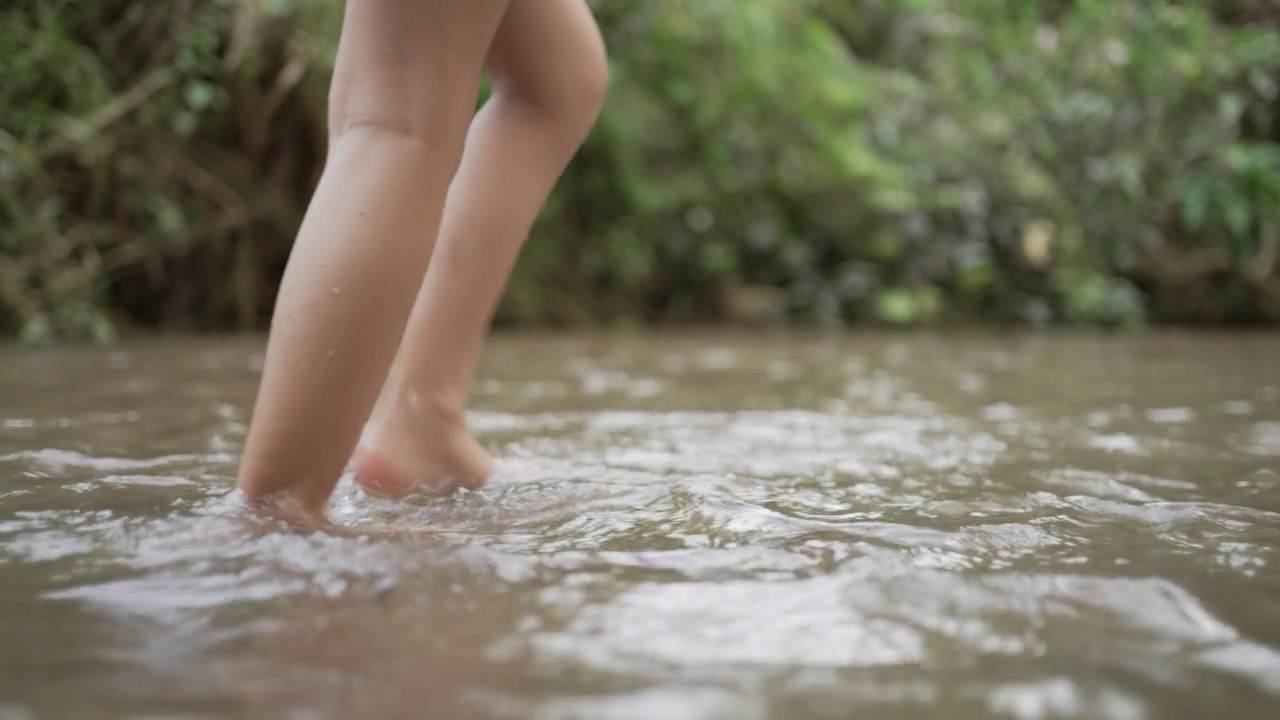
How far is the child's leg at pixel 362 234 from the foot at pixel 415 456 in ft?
1.05

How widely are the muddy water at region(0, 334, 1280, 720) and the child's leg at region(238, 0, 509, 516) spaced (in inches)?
3.4

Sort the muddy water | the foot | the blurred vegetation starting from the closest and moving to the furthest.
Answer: the muddy water < the foot < the blurred vegetation

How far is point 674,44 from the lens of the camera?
5387mm

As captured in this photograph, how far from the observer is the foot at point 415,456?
144 centimetres

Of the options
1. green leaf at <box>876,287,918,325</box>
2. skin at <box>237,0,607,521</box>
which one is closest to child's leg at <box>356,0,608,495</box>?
skin at <box>237,0,607,521</box>

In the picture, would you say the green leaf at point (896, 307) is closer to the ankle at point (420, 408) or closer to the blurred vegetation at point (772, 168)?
the blurred vegetation at point (772, 168)

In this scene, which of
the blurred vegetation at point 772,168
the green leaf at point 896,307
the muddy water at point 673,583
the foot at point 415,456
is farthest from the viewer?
the green leaf at point 896,307

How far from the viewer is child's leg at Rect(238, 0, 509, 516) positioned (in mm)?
1074

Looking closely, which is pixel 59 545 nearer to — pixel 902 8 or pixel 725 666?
pixel 725 666

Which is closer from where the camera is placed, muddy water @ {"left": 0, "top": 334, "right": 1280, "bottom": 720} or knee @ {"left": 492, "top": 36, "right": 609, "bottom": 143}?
muddy water @ {"left": 0, "top": 334, "right": 1280, "bottom": 720}

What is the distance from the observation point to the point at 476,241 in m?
1.47

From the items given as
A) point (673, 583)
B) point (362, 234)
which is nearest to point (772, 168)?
point (362, 234)

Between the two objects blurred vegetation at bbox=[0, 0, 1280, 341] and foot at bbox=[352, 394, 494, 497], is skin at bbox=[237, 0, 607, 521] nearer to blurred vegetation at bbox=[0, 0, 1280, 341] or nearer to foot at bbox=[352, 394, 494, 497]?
foot at bbox=[352, 394, 494, 497]

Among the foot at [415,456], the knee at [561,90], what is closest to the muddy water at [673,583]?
the foot at [415,456]
